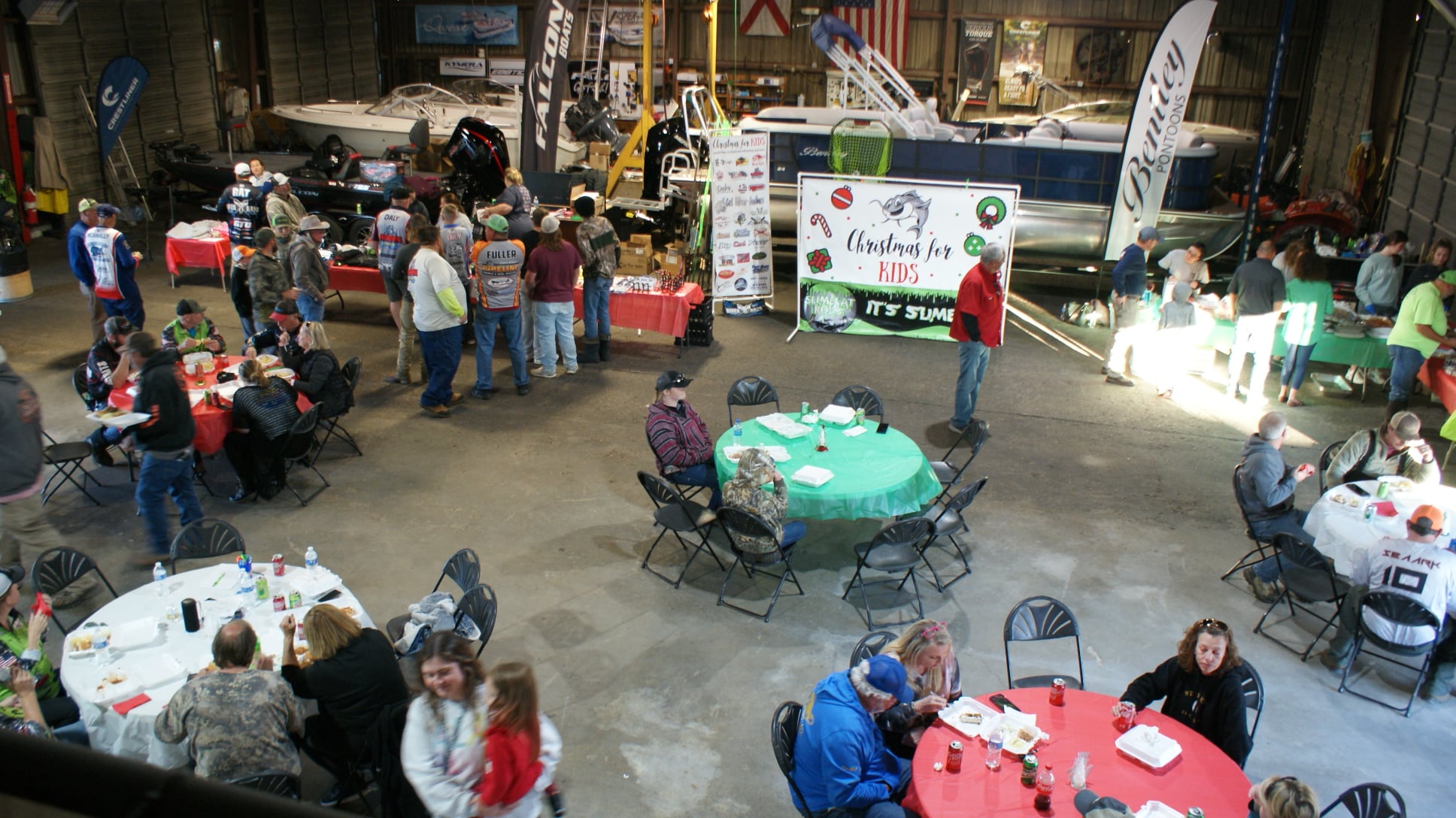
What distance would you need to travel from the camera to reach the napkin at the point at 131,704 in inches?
165

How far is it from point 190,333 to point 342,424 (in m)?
1.33

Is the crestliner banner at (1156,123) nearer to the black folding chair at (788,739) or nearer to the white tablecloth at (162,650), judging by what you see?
the black folding chair at (788,739)

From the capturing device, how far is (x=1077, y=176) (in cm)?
1250

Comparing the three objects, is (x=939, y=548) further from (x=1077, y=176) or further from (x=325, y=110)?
(x=325, y=110)

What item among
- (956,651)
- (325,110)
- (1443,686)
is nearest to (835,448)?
(956,651)

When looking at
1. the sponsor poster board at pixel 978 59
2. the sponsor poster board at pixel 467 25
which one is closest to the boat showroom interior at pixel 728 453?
the sponsor poster board at pixel 978 59

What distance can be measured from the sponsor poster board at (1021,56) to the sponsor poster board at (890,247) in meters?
9.04

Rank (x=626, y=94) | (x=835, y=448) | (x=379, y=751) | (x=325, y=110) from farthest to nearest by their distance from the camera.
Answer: (x=626, y=94)
(x=325, y=110)
(x=835, y=448)
(x=379, y=751)

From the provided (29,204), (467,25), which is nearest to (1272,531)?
(29,204)

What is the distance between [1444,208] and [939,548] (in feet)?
27.3

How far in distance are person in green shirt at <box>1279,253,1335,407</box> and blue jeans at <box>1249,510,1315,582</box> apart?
10.7 feet

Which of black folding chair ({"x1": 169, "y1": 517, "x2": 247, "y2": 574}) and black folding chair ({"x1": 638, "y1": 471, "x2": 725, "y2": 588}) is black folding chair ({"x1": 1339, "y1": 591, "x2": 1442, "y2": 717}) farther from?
black folding chair ({"x1": 169, "y1": 517, "x2": 247, "y2": 574})

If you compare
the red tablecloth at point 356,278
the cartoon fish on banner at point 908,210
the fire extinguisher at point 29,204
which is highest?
the cartoon fish on banner at point 908,210

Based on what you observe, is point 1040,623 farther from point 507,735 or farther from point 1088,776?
point 507,735
